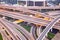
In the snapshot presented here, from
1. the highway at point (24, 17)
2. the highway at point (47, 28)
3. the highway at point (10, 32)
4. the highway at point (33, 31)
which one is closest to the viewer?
the highway at point (47, 28)

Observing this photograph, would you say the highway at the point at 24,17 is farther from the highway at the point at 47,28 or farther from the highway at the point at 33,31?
the highway at the point at 47,28

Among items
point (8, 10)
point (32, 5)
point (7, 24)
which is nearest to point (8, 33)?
point (7, 24)

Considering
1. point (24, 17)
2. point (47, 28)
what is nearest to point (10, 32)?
point (47, 28)

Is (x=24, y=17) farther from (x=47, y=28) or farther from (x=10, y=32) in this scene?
(x=47, y=28)

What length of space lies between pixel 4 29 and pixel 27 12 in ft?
43.6

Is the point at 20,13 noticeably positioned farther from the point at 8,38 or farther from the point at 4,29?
the point at 8,38

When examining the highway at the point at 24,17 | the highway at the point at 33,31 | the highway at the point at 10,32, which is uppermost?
the highway at the point at 24,17

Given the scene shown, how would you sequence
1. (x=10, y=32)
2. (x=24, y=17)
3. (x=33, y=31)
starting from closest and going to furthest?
1. (x=10, y=32)
2. (x=33, y=31)
3. (x=24, y=17)

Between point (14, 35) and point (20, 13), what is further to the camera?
point (20, 13)

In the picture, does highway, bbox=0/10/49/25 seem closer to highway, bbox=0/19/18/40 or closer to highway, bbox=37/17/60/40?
highway, bbox=37/17/60/40

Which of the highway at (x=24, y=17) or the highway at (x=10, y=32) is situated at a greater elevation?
the highway at (x=24, y=17)

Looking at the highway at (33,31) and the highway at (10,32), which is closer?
the highway at (10,32)

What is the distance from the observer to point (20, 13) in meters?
51.9

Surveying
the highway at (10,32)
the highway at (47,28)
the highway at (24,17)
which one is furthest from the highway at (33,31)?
the highway at (10,32)
